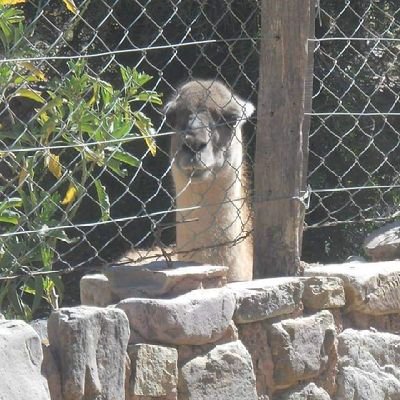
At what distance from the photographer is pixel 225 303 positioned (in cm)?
364

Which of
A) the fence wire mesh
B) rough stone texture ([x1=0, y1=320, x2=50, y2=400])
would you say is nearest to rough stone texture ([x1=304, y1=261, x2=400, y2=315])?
rough stone texture ([x1=0, y1=320, x2=50, y2=400])

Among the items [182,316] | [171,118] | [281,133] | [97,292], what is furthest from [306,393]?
[171,118]

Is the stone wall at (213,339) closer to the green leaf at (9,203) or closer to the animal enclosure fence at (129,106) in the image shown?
the animal enclosure fence at (129,106)

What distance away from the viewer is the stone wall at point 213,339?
3133 millimetres

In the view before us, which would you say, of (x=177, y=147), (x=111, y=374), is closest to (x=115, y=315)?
(x=111, y=374)

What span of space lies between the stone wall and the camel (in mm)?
693

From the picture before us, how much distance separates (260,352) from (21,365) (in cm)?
114

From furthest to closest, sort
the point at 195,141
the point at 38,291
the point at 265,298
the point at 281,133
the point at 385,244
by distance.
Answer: the point at 195,141
the point at 385,244
the point at 38,291
the point at 281,133
the point at 265,298

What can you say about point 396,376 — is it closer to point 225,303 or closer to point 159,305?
point 225,303

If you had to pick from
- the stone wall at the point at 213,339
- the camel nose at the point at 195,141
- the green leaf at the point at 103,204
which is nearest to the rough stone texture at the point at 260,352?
the stone wall at the point at 213,339

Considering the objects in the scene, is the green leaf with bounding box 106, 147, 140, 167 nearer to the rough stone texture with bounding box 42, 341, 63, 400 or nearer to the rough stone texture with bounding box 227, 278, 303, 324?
the rough stone texture with bounding box 227, 278, 303, 324

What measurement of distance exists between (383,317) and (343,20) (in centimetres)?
333

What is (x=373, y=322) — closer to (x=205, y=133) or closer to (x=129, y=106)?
(x=205, y=133)

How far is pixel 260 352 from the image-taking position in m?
3.87
